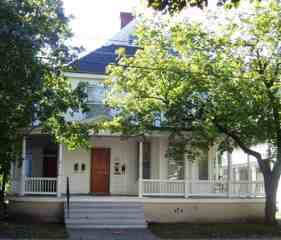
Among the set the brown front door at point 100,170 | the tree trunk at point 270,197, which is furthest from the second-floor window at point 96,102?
the tree trunk at point 270,197

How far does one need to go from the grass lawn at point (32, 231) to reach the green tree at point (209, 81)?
4.52 metres

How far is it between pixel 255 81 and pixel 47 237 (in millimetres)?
8745

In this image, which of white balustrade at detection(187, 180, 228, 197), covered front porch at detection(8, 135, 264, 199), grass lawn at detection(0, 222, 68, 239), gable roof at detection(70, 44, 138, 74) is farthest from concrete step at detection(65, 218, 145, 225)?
gable roof at detection(70, 44, 138, 74)

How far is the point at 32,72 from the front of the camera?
1466 cm

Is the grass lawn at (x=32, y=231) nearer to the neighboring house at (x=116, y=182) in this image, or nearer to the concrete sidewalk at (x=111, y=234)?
the concrete sidewalk at (x=111, y=234)

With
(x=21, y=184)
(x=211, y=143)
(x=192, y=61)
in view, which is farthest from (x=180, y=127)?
(x=21, y=184)

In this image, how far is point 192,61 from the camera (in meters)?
17.7

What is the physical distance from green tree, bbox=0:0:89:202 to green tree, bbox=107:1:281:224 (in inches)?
101

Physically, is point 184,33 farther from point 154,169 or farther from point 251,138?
point 154,169

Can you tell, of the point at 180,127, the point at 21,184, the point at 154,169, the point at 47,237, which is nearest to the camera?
the point at 47,237

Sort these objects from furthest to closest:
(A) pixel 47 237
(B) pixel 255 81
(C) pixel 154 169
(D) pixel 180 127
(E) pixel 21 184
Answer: (C) pixel 154 169, (E) pixel 21 184, (D) pixel 180 127, (B) pixel 255 81, (A) pixel 47 237

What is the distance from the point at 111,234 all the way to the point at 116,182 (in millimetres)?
7160

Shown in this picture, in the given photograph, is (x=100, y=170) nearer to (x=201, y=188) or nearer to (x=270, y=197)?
(x=201, y=188)

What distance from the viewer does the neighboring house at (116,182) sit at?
19734 mm
